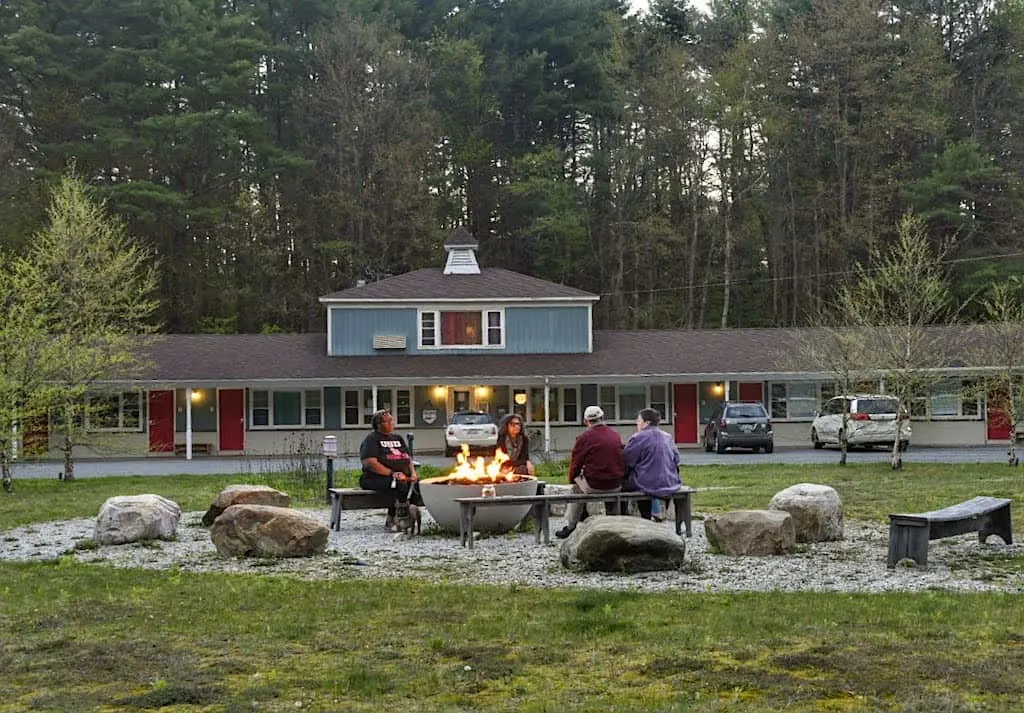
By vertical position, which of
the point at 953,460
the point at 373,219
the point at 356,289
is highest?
the point at 373,219

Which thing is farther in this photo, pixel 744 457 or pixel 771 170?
pixel 771 170

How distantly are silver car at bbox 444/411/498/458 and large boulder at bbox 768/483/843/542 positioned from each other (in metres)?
21.2

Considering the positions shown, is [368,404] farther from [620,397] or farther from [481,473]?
[481,473]

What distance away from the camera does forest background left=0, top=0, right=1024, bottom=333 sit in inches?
2004

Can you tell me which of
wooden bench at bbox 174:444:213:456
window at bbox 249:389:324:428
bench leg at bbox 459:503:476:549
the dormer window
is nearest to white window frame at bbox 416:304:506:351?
the dormer window

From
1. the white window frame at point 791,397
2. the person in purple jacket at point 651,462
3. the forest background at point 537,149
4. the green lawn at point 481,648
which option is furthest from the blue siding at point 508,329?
the green lawn at point 481,648

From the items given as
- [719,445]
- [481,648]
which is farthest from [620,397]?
[481,648]

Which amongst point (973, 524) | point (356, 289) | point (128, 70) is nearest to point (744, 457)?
point (356, 289)

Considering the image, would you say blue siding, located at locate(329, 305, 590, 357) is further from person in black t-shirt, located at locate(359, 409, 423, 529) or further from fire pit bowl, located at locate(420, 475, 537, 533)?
fire pit bowl, located at locate(420, 475, 537, 533)

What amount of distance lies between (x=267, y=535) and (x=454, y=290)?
27467mm

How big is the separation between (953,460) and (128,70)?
38145 mm

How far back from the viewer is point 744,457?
3228cm

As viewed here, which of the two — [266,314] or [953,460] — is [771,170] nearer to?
[266,314]

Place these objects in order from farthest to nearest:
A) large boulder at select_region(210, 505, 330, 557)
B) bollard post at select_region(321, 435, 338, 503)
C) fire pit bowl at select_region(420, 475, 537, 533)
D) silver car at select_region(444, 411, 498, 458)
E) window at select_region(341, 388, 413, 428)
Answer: window at select_region(341, 388, 413, 428), silver car at select_region(444, 411, 498, 458), bollard post at select_region(321, 435, 338, 503), fire pit bowl at select_region(420, 475, 537, 533), large boulder at select_region(210, 505, 330, 557)
